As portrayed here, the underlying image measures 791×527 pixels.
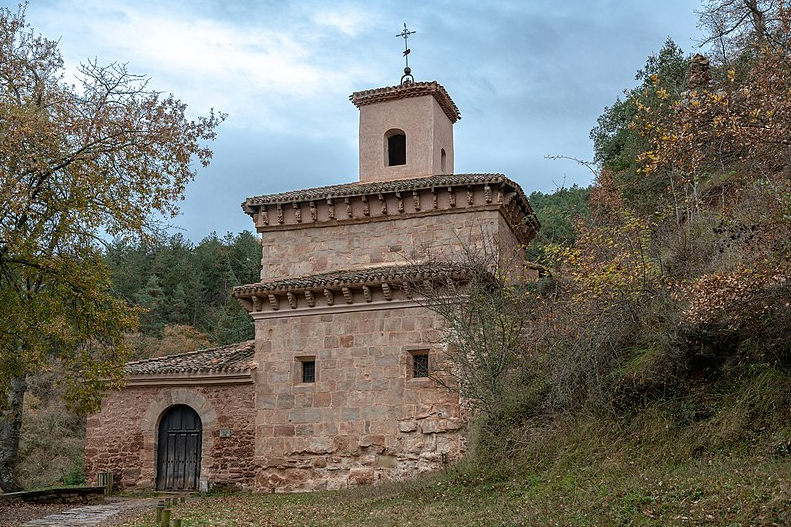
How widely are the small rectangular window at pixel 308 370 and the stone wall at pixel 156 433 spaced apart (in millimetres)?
1240

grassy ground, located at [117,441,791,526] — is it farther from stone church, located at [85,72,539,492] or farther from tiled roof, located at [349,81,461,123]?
tiled roof, located at [349,81,461,123]

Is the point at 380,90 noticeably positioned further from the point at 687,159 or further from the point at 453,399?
the point at 687,159

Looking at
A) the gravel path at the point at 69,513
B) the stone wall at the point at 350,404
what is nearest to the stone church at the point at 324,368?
the stone wall at the point at 350,404

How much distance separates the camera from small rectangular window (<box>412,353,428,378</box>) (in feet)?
52.3

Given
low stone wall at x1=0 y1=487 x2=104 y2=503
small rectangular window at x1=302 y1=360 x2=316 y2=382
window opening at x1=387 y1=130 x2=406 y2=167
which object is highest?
window opening at x1=387 y1=130 x2=406 y2=167

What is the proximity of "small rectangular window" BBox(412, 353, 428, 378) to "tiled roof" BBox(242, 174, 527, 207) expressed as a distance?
375 centimetres

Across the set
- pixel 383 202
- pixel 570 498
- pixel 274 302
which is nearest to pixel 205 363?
pixel 274 302

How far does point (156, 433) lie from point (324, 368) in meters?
4.51

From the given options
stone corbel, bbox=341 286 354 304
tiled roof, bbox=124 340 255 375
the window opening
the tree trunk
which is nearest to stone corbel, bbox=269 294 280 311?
tiled roof, bbox=124 340 255 375

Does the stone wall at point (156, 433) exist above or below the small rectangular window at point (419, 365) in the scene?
below

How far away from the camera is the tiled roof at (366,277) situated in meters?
15.3

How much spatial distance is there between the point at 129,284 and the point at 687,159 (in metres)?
35.0

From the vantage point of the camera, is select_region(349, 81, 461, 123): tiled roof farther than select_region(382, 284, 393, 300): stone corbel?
Yes

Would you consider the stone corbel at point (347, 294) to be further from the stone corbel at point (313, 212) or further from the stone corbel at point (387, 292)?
the stone corbel at point (313, 212)
